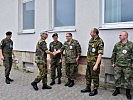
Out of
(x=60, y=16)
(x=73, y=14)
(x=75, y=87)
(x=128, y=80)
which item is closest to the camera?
(x=128, y=80)

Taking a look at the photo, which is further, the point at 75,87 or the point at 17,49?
the point at 17,49

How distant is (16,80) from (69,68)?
2327mm

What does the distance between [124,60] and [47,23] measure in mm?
4171

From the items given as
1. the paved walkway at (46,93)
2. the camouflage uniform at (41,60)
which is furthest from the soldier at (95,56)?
the camouflage uniform at (41,60)

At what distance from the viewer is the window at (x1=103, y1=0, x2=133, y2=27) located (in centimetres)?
678

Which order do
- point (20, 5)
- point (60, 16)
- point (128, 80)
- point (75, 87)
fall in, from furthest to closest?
1. point (20, 5)
2. point (60, 16)
3. point (75, 87)
4. point (128, 80)

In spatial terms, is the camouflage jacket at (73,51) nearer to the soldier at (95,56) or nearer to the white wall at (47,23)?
the white wall at (47,23)

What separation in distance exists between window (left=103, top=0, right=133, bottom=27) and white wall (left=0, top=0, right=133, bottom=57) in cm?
23

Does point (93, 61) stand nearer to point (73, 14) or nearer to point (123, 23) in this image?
point (123, 23)

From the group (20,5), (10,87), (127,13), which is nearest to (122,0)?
(127,13)

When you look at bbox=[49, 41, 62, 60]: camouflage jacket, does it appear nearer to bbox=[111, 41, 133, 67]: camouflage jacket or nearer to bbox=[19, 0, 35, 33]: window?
bbox=[111, 41, 133, 67]: camouflage jacket

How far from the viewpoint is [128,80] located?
20.4 feet

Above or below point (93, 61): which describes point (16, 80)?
below

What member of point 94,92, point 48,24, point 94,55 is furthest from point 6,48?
point 94,92
